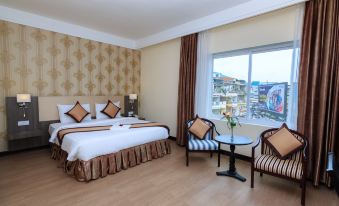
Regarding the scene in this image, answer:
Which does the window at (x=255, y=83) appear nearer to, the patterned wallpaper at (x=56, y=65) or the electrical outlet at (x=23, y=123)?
the patterned wallpaper at (x=56, y=65)

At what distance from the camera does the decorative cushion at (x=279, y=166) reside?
8.14 ft

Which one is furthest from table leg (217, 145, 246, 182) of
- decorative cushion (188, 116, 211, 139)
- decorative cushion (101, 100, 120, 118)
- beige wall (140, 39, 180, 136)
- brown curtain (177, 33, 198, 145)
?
decorative cushion (101, 100, 120, 118)

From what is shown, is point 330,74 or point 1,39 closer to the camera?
point 330,74

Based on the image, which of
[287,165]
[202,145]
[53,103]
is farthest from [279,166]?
[53,103]

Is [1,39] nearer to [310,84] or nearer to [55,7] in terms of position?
[55,7]

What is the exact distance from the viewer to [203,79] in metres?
4.45

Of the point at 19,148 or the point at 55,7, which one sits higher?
the point at 55,7

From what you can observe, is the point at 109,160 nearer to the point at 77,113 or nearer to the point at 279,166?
the point at 77,113

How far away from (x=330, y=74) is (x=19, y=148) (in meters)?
6.04

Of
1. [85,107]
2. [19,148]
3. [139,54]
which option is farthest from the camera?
[139,54]

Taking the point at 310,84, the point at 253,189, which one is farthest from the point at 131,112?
the point at 310,84

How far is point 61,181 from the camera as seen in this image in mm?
2855

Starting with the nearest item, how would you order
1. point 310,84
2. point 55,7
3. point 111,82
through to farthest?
1. point 310,84
2. point 55,7
3. point 111,82

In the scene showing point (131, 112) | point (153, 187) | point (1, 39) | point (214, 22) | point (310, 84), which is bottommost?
point (153, 187)
